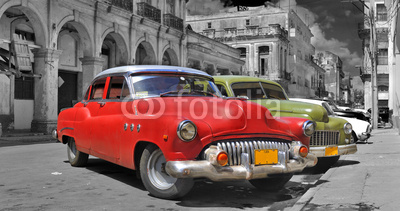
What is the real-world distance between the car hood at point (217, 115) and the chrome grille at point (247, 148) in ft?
0.35

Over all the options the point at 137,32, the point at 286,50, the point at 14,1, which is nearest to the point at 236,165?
the point at 14,1

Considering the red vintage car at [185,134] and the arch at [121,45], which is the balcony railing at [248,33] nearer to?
the arch at [121,45]

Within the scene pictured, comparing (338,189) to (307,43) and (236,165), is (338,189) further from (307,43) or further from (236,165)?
(307,43)

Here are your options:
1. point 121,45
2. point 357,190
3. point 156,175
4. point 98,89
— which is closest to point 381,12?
point 121,45

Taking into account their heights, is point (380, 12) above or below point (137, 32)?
above

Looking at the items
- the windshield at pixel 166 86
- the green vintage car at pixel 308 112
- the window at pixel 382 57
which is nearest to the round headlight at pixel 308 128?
the windshield at pixel 166 86

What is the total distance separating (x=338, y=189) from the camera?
5.42m

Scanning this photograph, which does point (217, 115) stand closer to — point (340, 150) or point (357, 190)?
point (357, 190)

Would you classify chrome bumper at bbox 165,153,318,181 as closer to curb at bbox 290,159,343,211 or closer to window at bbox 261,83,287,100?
curb at bbox 290,159,343,211

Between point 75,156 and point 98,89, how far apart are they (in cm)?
158

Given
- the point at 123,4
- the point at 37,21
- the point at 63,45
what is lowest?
the point at 63,45

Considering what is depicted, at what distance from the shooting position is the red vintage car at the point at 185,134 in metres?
4.44

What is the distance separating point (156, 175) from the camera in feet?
16.3

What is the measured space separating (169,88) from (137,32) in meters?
17.5
